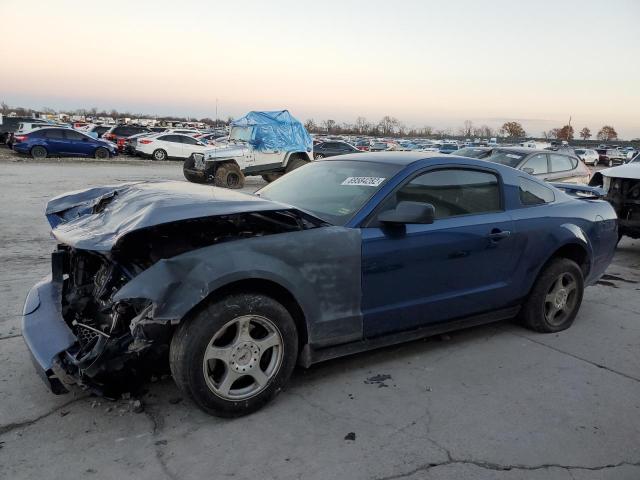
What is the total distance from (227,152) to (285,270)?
14109mm

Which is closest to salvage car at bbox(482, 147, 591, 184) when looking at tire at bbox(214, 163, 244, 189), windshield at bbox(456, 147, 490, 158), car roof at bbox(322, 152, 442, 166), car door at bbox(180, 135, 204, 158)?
windshield at bbox(456, 147, 490, 158)

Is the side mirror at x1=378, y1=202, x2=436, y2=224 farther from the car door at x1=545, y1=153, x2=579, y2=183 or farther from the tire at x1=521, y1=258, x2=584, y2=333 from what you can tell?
the car door at x1=545, y1=153, x2=579, y2=183

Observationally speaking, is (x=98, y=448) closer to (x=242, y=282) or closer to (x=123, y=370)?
(x=123, y=370)

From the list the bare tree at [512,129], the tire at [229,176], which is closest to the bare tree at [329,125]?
the bare tree at [512,129]

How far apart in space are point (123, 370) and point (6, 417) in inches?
31.8

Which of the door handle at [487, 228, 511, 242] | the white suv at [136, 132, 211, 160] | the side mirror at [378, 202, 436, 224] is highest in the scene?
the white suv at [136, 132, 211, 160]

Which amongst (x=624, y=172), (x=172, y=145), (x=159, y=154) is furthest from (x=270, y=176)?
(x=624, y=172)

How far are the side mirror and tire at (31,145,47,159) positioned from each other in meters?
24.8

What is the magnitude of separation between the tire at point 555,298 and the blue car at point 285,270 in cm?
1

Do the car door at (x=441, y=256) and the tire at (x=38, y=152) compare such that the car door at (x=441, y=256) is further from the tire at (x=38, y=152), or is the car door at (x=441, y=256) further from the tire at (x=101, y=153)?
the tire at (x=101, y=153)

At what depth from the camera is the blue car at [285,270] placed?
2.95 meters

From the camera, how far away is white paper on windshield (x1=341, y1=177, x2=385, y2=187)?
3904 mm

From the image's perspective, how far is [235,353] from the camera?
3.10 m

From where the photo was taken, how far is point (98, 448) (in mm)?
2805
